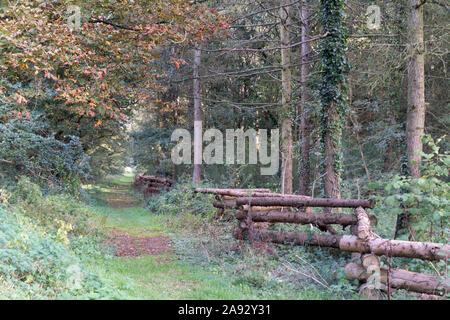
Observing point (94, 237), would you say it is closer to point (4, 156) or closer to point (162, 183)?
point (4, 156)

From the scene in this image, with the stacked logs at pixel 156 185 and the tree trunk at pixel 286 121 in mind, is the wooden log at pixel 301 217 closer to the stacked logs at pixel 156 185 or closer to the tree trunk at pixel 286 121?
the tree trunk at pixel 286 121

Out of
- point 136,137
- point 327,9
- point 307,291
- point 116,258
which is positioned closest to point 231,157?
point 136,137

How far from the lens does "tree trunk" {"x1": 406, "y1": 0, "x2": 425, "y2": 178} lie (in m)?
9.61

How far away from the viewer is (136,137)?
945 inches

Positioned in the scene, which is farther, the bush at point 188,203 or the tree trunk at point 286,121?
the tree trunk at point 286,121

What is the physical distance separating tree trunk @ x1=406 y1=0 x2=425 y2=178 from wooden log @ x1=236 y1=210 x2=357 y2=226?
9.74 ft

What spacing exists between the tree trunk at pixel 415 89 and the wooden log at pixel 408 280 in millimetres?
4370

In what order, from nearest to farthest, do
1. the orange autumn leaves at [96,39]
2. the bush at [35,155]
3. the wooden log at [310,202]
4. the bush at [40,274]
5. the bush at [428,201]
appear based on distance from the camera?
1. the bush at [40,274]
2. the bush at [428,201]
3. the wooden log at [310,202]
4. the orange autumn leaves at [96,39]
5. the bush at [35,155]

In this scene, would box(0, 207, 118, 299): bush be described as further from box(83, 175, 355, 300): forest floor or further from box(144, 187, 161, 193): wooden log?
box(144, 187, 161, 193): wooden log

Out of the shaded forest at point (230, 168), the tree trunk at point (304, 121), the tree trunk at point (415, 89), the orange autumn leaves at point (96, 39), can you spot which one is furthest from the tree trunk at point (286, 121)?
the tree trunk at point (415, 89)

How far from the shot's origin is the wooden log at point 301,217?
785cm

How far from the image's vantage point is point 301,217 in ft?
28.5

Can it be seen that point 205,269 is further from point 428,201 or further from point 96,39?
point 96,39
